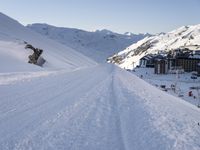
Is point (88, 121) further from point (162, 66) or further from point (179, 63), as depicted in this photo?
point (179, 63)

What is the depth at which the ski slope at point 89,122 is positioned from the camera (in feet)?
29.8

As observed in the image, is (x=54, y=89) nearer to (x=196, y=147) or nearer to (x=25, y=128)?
(x=25, y=128)

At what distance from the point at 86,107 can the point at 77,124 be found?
2702 millimetres

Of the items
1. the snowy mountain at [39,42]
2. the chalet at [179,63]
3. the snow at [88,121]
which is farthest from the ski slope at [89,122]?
the chalet at [179,63]

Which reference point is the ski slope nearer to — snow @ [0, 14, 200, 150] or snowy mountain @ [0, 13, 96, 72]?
snow @ [0, 14, 200, 150]

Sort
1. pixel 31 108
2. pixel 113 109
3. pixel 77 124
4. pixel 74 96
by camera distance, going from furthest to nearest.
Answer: pixel 74 96 < pixel 113 109 < pixel 31 108 < pixel 77 124

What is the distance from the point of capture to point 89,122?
36.4 ft

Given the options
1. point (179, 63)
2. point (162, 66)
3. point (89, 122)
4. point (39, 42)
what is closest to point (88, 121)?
point (89, 122)

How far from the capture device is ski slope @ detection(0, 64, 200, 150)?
9078 millimetres

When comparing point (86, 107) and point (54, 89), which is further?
point (54, 89)

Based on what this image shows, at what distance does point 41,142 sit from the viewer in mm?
8898

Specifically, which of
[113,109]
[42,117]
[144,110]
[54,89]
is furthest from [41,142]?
[54,89]

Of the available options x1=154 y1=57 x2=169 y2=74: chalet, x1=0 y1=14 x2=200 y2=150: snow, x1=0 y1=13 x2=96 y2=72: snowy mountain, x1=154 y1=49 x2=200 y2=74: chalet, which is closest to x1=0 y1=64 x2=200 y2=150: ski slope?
x1=0 y1=14 x2=200 y2=150: snow

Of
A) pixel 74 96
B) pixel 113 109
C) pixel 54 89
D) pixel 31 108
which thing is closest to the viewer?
pixel 31 108
